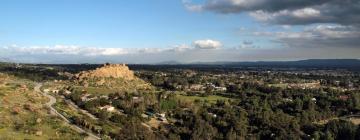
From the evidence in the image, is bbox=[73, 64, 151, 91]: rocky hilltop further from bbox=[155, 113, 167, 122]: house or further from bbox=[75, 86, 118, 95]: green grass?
bbox=[155, 113, 167, 122]: house

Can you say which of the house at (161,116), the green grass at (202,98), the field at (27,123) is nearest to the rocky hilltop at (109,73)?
the green grass at (202,98)

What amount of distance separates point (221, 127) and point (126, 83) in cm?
8389

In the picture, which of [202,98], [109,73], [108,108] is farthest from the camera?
[109,73]

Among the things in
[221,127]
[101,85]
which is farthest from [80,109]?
[101,85]

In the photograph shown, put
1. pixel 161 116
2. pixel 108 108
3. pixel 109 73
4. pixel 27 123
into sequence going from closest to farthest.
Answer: pixel 27 123 < pixel 161 116 < pixel 108 108 < pixel 109 73

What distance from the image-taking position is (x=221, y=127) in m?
107

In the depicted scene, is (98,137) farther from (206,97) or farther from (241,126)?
(206,97)

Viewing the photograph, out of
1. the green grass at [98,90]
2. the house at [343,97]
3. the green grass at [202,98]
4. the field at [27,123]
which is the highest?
the field at [27,123]

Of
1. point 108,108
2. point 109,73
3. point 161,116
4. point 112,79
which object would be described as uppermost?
point 109,73

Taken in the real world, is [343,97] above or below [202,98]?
below

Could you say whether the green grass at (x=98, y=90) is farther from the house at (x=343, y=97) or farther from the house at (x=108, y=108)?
the house at (x=343, y=97)

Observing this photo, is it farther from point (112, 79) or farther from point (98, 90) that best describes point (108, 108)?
point (112, 79)

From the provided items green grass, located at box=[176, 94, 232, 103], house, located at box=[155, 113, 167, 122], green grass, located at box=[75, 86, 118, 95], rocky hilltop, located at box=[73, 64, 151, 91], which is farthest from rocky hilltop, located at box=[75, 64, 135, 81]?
house, located at box=[155, 113, 167, 122]

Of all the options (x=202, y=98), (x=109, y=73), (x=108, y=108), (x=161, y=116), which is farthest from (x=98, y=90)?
(x=161, y=116)
